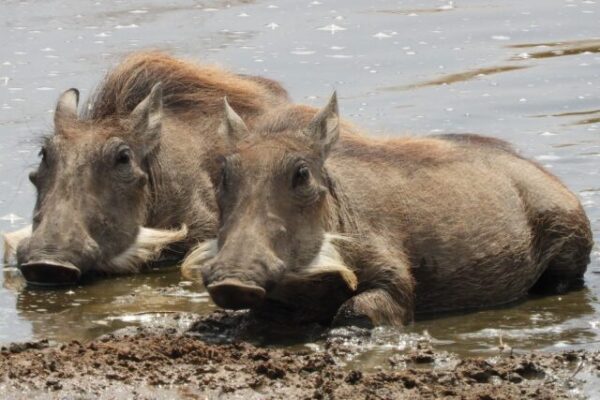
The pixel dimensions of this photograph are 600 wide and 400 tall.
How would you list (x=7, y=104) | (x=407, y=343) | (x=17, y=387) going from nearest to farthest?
1. (x=17, y=387)
2. (x=407, y=343)
3. (x=7, y=104)

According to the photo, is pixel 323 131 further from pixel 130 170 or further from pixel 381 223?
pixel 130 170

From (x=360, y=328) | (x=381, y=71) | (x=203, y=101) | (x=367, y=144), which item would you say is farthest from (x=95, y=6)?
(x=360, y=328)

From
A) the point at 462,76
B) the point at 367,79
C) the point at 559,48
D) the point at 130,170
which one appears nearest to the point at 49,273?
the point at 130,170

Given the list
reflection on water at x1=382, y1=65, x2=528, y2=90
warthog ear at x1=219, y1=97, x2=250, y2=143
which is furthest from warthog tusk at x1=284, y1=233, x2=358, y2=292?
reflection on water at x1=382, y1=65, x2=528, y2=90

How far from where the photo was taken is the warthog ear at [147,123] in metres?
9.11

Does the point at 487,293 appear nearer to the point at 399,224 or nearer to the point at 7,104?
the point at 399,224

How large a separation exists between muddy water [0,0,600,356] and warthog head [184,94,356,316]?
51 cm

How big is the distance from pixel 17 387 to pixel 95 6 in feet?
Answer: 35.9

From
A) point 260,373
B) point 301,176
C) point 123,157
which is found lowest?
point 260,373

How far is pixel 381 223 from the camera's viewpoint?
26.0 ft

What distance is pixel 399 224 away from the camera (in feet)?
26.2

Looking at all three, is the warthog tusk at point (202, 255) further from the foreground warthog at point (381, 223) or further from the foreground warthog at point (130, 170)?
the foreground warthog at point (130, 170)

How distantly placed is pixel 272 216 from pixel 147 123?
7.02 ft

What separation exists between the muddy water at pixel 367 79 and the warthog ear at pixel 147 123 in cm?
80
